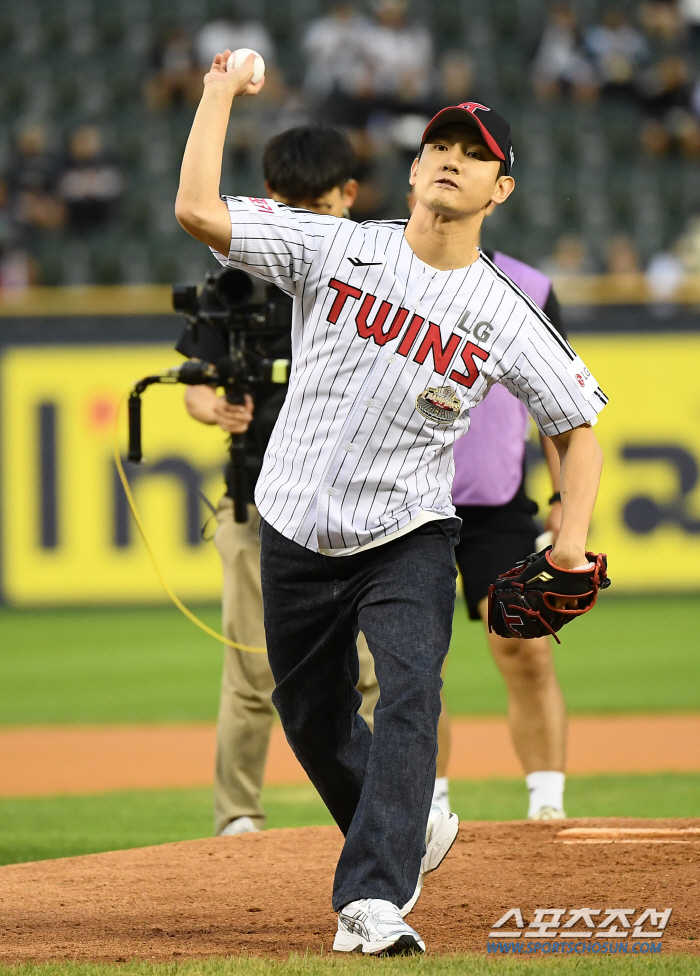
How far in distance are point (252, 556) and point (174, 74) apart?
40.6 feet

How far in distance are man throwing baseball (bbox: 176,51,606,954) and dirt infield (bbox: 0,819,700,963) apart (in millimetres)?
437

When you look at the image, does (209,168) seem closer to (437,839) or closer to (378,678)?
(378,678)

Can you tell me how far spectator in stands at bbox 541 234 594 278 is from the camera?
1452 cm

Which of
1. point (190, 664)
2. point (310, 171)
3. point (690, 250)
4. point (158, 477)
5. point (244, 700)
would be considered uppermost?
point (310, 171)

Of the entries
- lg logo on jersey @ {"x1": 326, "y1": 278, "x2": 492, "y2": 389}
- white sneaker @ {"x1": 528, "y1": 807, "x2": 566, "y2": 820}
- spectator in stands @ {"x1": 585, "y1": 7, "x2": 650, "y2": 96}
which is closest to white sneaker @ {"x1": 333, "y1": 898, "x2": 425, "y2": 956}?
lg logo on jersey @ {"x1": 326, "y1": 278, "x2": 492, "y2": 389}

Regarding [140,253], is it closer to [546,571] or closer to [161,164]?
[161,164]

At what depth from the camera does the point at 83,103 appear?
16953 millimetres

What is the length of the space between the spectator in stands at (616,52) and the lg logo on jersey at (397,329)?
1399cm

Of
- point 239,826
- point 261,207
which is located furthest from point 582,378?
point 239,826

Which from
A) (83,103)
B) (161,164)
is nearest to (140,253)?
(161,164)

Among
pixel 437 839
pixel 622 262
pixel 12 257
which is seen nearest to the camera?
pixel 437 839

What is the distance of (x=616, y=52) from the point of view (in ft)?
54.6

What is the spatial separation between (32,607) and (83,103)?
6.98 meters

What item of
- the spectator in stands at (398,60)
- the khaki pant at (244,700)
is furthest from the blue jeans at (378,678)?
the spectator in stands at (398,60)
